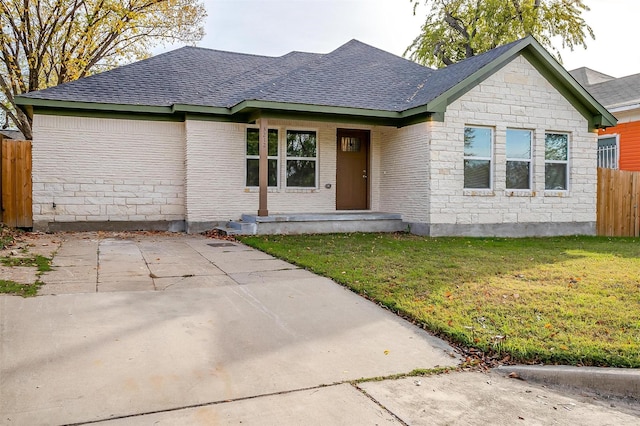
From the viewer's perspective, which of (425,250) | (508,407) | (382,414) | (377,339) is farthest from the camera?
(425,250)

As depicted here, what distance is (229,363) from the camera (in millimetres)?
3801

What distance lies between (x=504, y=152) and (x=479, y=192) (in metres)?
1.29

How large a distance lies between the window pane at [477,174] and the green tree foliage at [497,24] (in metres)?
16.7

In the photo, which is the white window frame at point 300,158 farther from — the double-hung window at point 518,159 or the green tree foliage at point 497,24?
the green tree foliage at point 497,24

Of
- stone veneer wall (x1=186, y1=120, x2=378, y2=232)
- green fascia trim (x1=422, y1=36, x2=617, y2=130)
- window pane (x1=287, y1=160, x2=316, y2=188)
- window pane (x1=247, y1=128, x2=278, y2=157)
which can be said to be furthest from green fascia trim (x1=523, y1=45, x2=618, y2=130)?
window pane (x1=247, y1=128, x2=278, y2=157)

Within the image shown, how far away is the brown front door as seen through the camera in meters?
14.2

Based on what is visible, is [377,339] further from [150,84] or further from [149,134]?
[150,84]

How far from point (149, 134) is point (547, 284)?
10.0 metres

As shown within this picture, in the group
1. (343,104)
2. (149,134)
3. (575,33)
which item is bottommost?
(149,134)

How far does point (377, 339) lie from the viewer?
4520 millimetres

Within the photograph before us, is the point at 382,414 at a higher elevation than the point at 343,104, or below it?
below

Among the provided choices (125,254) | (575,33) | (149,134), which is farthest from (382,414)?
(575,33)

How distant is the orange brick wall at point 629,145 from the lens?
16.4m

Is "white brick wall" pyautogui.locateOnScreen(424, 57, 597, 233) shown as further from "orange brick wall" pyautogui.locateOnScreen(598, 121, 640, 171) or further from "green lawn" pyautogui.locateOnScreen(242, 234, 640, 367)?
"orange brick wall" pyautogui.locateOnScreen(598, 121, 640, 171)
